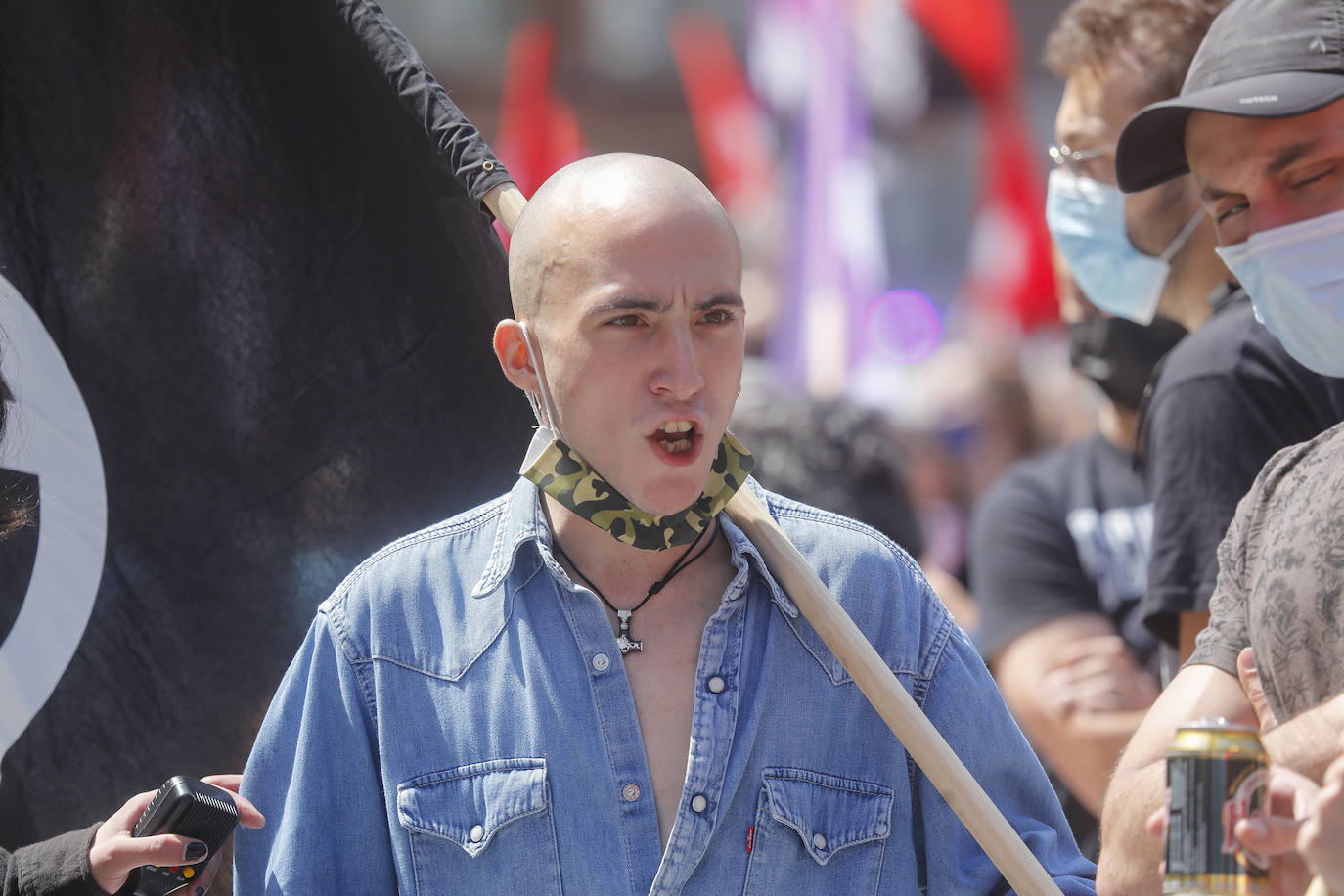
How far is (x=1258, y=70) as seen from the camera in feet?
9.14

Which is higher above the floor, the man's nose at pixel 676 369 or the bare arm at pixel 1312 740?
the man's nose at pixel 676 369

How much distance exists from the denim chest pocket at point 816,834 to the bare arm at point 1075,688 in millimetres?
1707

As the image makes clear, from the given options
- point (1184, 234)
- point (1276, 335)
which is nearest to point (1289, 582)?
point (1276, 335)

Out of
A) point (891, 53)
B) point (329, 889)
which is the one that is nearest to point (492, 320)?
point (329, 889)

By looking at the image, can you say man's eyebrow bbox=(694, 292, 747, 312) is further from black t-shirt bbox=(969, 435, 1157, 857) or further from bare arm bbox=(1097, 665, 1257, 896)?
black t-shirt bbox=(969, 435, 1157, 857)

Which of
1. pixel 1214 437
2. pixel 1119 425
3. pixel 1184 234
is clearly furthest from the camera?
pixel 1119 425

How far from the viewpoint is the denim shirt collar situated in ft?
8.05

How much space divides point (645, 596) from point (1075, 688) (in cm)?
190

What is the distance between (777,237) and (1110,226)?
31.4ft

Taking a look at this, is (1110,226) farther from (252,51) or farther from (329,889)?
Result: (329,889)

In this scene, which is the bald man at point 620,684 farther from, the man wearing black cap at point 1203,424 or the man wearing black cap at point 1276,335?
the man wearing black cap at point 1203,424

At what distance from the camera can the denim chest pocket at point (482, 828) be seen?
90.0 inches

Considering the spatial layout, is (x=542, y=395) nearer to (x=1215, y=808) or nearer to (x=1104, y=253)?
(x=1215, y=808)

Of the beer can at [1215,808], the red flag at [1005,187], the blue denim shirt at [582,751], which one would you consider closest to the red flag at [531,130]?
the red flag at [1005,187]
